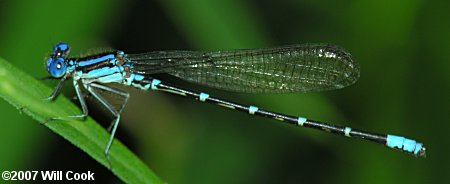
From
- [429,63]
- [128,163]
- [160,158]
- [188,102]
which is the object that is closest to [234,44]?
[188,102]

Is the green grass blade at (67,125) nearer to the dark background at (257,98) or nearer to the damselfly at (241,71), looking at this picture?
the dark background at (257,98)

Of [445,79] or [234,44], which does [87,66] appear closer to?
[234,44]

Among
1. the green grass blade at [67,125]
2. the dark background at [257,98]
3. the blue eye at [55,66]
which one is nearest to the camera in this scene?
the green grass blade at [67,125]

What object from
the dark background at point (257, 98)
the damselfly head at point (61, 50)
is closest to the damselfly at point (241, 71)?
the damselfly head at point (61, 50)

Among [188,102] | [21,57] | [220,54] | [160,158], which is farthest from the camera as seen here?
[188,102]

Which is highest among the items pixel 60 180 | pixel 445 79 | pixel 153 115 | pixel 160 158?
pixel 445 79
